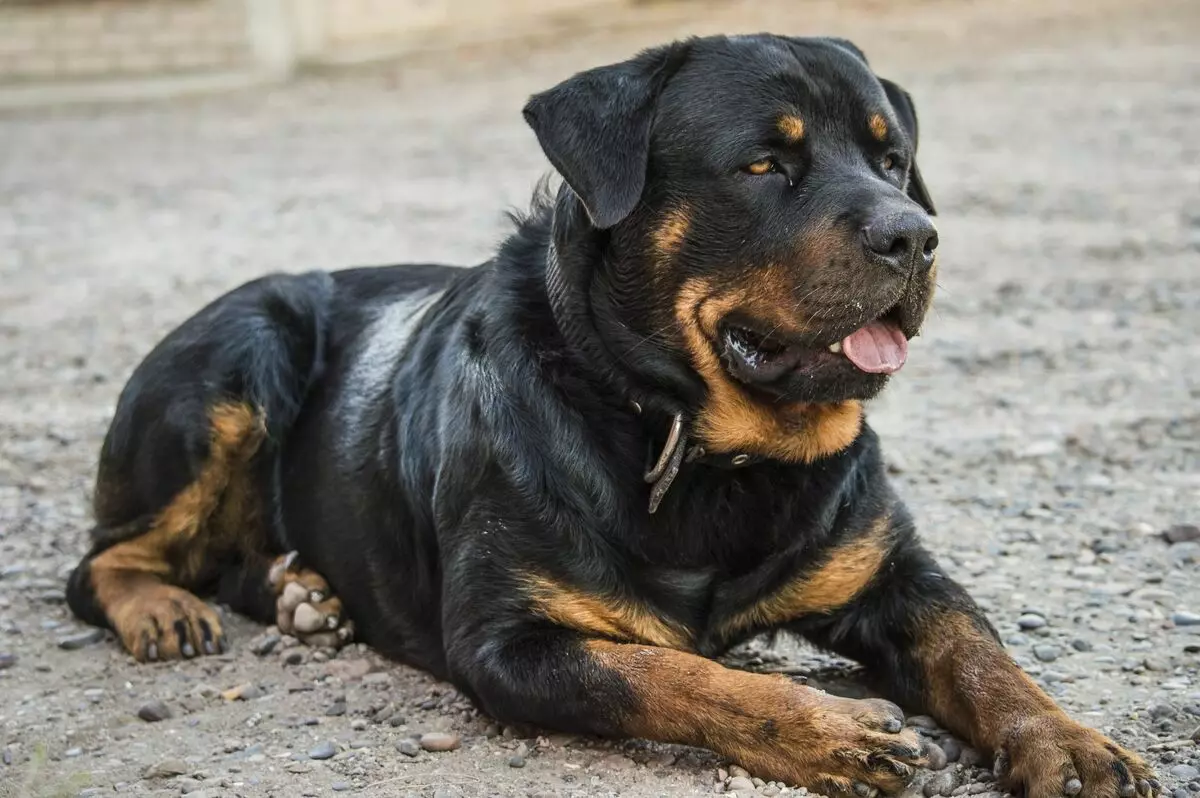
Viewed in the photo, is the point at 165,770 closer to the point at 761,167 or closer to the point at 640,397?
the point at 640,397

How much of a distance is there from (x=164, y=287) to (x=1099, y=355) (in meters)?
5.94

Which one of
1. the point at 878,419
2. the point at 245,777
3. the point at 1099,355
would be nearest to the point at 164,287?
the point at 878,419

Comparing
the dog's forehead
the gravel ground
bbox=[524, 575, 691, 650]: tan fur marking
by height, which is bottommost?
the gravel ground

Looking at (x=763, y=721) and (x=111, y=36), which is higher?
(x=111, y=36)

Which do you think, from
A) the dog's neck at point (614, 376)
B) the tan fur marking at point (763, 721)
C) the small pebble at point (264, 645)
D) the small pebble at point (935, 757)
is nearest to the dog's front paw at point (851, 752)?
the tan fur marking at point (763, 721)

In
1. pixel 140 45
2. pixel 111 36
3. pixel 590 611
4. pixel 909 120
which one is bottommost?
pixel 590 611

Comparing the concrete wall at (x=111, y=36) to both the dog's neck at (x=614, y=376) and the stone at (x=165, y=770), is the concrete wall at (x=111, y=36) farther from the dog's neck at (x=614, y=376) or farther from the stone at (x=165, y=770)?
the stone at (x=165, y=770)

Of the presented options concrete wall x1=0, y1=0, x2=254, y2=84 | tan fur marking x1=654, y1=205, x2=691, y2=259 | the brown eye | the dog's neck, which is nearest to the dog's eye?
the brown eye

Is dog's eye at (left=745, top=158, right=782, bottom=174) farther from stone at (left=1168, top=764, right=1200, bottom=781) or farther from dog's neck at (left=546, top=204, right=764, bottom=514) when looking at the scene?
stone at (left=1168, top=764, right=1200, bottom=781)

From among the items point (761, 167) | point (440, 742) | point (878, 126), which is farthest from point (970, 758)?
point (878, 126)

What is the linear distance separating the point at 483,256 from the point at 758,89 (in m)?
6.11

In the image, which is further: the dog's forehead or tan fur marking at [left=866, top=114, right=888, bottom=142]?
tan fur marking at [left=866, top=114, right=888, bottom=142]

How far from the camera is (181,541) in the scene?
5.49 metres

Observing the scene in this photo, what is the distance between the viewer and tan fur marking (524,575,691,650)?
4164 mm
